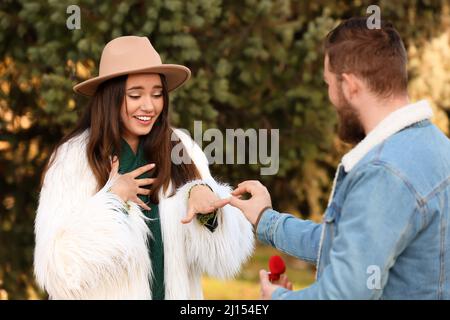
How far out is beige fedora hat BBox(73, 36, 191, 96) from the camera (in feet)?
10.4

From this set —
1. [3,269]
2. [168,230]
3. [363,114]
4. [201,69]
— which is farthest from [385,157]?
[3,269]

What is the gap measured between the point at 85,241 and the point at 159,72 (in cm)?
86

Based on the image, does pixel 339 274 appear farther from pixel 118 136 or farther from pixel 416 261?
pixel 118 136

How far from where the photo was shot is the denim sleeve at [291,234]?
2535mm

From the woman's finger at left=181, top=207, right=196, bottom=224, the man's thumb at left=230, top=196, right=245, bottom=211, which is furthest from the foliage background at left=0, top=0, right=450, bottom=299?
the man's thumb at left=230, top=196, right=245, bottom=211

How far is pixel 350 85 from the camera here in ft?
6.91

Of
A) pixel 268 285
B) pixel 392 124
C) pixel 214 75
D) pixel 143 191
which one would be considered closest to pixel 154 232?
pixel 143 191

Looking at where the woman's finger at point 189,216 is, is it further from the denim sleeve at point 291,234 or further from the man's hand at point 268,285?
the man's hand at point 268,285

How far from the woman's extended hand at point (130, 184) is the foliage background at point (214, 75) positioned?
6.78 ft

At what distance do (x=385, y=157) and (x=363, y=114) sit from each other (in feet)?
0.65

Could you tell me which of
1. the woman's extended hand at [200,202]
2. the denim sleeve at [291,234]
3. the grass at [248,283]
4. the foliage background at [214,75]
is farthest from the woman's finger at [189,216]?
the grass at [248,283]

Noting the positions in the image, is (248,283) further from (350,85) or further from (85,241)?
(350,85)
